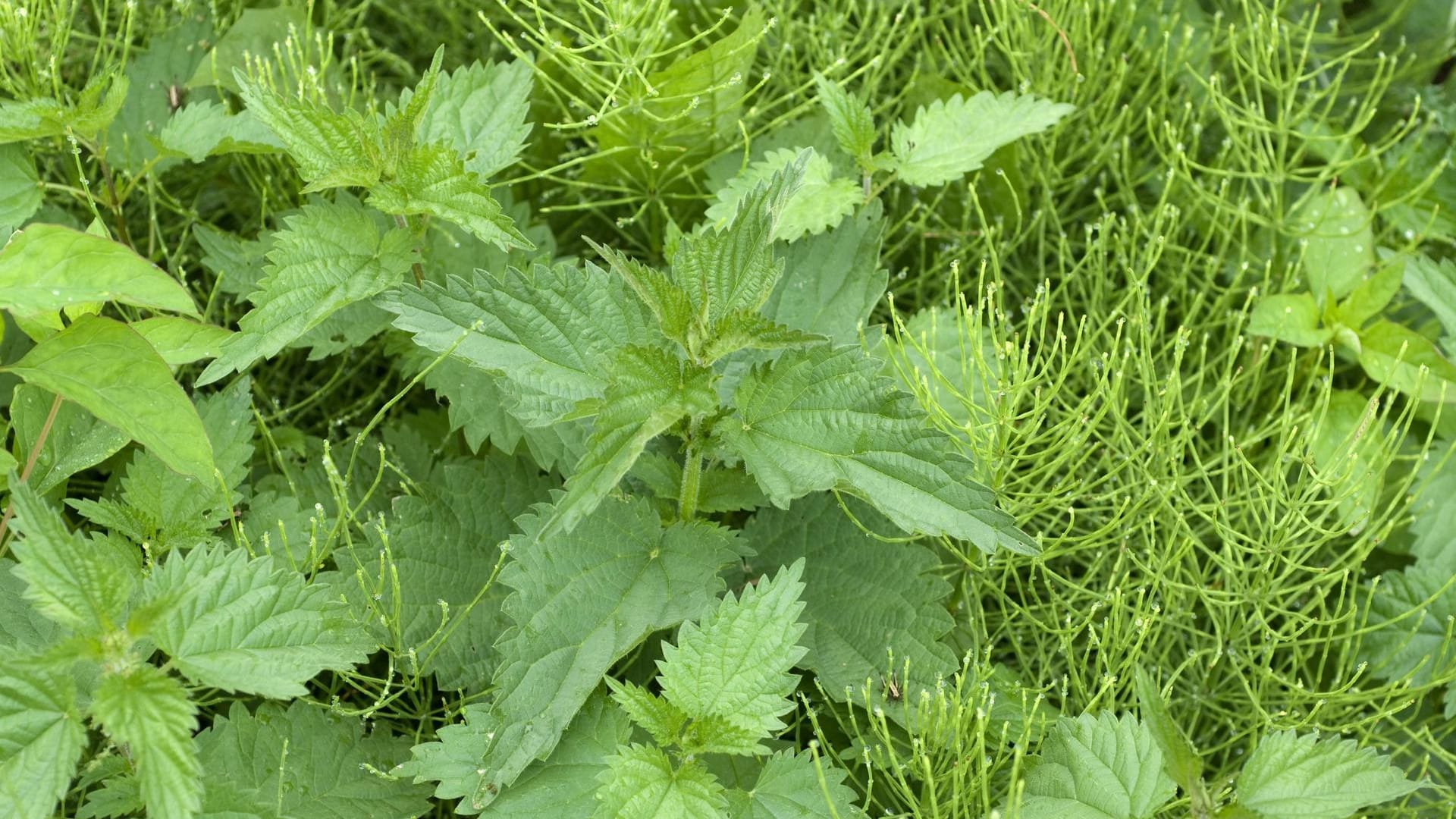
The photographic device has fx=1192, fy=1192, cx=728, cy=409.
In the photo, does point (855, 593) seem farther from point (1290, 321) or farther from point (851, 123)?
point (1290, 321)

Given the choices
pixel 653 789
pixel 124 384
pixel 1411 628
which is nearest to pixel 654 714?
pixel 653 789

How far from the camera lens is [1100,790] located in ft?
3.80

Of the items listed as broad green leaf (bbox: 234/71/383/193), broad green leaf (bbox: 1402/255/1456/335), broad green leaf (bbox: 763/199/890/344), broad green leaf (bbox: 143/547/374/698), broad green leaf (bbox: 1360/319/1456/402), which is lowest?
broad green leaf (bbox: 143/547/374/698)

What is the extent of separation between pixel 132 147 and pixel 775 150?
841 millimetres

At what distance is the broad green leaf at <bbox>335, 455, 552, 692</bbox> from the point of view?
1.26 metres

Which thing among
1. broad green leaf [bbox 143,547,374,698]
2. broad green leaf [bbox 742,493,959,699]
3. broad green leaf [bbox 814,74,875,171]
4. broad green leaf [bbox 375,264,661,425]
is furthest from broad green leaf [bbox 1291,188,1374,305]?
broad green leaf [bbox 143,547,374,698]

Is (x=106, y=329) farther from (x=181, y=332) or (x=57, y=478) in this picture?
(x=57, y=478)

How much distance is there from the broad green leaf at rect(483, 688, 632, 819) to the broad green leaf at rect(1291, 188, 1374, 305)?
1126mm

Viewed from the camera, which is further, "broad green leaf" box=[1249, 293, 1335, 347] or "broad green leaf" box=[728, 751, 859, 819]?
"broad green leaf" box=[1249, 293, 1335, 347]

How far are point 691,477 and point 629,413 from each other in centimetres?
17

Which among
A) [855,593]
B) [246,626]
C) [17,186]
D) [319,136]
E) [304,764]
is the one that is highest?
[319,136]

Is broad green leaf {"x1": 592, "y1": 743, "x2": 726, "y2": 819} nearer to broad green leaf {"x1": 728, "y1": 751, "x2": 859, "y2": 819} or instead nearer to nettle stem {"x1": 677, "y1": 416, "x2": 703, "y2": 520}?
broad green leaf {"x1": 728, "y1": 751, "x2": 859, "y2": 819}

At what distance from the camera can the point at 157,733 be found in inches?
37.7

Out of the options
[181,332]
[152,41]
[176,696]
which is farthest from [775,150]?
[176,696]
